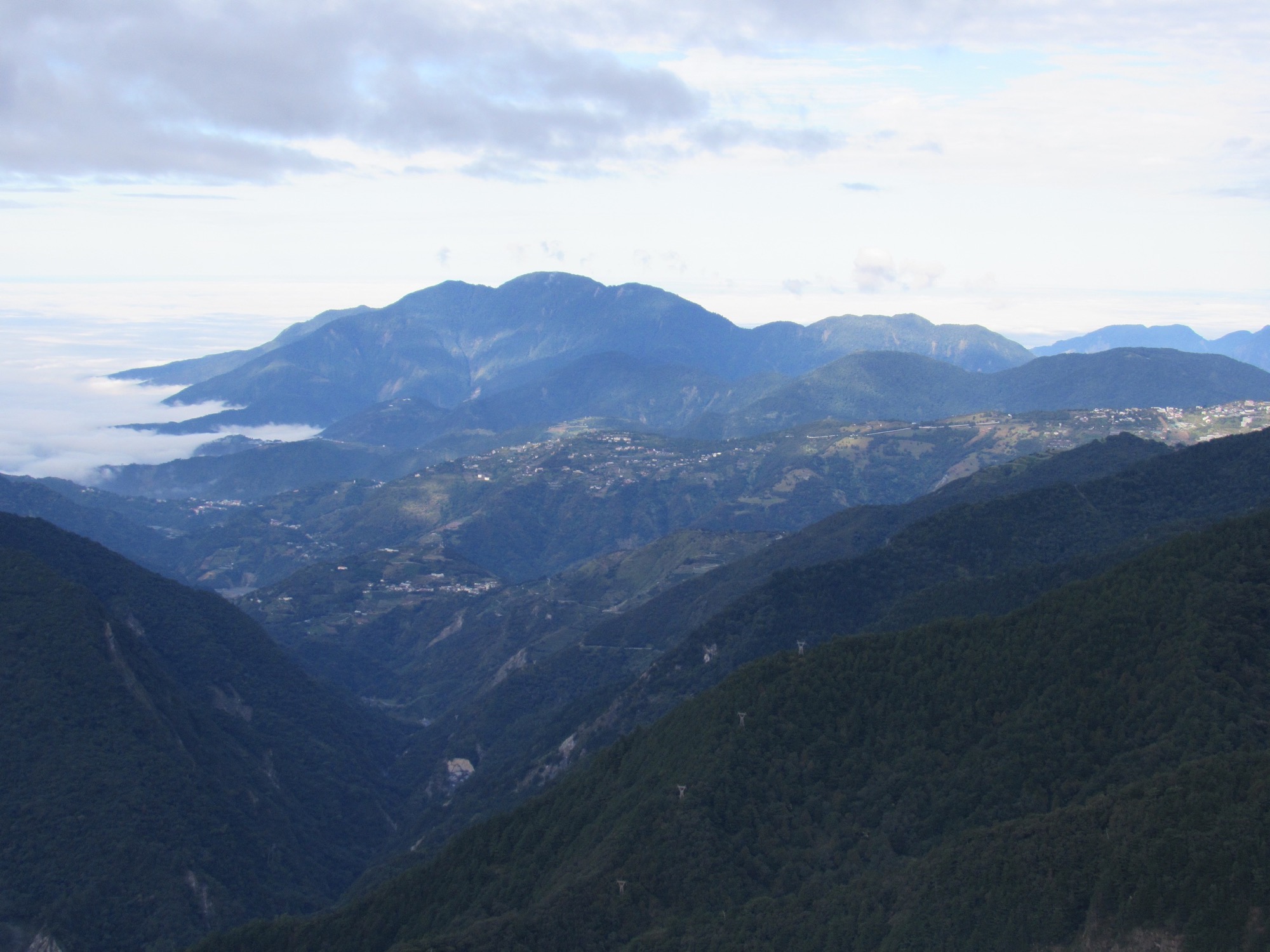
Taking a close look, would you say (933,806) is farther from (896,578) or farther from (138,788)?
(138,788)

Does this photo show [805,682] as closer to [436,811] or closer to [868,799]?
[868,799]

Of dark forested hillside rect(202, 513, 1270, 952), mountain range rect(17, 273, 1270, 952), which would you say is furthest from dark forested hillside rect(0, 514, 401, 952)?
dark forested hillside rect(202, 513, 1270, 952)

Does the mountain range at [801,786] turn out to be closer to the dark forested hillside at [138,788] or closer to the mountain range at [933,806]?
the mountain range at [933,806]

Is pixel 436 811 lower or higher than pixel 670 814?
lower

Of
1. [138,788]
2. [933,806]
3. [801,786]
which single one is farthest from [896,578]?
[138,788]

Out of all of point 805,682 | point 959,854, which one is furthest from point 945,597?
point 959,854
